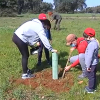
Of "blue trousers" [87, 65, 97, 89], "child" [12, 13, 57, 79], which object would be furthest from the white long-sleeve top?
"blue trousers" [87, 65, 97, 89]

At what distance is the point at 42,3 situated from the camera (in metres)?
96.7

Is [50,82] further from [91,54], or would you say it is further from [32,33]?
[91,54]

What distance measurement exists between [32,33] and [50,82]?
124cm

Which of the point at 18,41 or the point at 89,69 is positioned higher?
the point at 18,41

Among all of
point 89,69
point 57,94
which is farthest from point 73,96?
point 89,69

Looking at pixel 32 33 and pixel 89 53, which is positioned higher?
pixel 32 33

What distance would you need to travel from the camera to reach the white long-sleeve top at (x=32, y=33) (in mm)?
5328

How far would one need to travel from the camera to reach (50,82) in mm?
5633

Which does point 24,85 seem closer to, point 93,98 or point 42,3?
point 93,98

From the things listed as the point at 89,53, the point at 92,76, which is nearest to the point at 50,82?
the point at 92,76

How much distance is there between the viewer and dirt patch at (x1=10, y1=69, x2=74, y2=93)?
17.5 ft

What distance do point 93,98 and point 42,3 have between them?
309 ft

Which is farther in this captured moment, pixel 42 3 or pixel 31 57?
pixel 42 3

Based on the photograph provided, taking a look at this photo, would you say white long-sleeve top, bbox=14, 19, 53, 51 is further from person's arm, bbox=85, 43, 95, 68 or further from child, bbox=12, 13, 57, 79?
person's arm, bbox=85, 43, 95, 68
